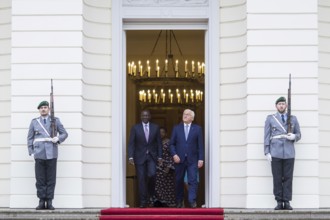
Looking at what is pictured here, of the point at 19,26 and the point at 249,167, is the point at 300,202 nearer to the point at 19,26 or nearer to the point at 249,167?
the point at 249,167

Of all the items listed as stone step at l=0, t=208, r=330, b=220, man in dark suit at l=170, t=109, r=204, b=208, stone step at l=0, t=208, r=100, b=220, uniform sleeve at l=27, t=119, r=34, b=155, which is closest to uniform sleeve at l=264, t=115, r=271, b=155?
stone step at l=0, t=208, r=330, b=220

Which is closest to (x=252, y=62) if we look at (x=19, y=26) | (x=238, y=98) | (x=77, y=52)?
(x=238, y=98)

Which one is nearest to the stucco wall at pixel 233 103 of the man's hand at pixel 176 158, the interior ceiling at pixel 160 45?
the man's hand at pixel 176 158

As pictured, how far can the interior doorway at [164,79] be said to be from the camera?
2219 cm

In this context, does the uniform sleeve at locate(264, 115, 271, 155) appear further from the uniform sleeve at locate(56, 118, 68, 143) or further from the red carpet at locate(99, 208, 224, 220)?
the uniform sleeve at locate(56, 118, 68, 143)

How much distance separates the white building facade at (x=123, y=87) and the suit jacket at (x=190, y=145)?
37 cm

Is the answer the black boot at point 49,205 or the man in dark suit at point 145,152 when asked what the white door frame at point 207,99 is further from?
the black boot at point 49,205

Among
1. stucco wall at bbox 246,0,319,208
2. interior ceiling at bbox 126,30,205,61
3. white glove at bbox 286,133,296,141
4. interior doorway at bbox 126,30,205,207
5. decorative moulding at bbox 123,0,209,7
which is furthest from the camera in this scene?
interior ceiling at bbox 126,30,205,61

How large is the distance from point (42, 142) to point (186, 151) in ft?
9.13

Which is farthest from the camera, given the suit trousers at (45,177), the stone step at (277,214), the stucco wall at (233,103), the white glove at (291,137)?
the stucco wall at (233,103)

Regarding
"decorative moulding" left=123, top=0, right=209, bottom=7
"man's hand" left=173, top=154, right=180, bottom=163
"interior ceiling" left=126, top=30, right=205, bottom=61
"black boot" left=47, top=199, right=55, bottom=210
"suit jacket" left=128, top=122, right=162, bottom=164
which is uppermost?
"decorative moulding" left=123, top=0, right=209, bottom=7

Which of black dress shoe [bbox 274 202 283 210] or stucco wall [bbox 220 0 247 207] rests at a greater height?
stucco wall [bbox 220 0 247 207]

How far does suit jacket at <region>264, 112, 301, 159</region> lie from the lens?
15.5 metres

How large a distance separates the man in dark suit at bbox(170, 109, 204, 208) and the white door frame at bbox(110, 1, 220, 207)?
14.7 inches
